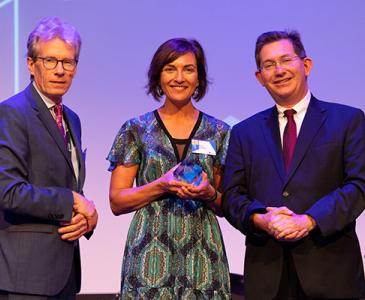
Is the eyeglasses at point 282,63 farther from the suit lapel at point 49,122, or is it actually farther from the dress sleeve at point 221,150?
the suit lapel at point 49,122

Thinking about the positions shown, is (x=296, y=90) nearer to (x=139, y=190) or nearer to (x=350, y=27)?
(x=139, y=190)

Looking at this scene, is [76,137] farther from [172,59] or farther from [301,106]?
[301,106]

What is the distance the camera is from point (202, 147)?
3084 mm

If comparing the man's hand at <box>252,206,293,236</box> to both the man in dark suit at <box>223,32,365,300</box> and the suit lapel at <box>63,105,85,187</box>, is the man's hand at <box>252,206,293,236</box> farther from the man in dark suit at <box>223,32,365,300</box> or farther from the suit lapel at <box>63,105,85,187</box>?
the suit lapel at <box>63,105,85,187</box>

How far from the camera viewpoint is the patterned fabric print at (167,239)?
2.92 m

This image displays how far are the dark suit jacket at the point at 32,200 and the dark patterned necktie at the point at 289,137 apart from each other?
3.11ft

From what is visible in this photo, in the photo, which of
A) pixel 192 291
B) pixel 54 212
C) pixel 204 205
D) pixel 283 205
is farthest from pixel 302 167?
pixel 54 212

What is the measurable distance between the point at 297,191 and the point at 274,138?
285 millimetres

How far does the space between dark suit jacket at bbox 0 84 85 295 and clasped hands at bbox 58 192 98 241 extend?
0.10 ft

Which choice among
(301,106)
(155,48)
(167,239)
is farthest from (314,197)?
(155,48)

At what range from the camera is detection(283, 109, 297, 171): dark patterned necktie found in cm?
281

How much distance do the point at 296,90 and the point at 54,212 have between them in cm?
120

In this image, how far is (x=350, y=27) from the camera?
15.1 ft

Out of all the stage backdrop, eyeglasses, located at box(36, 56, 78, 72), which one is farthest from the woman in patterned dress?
the stage backdrop
